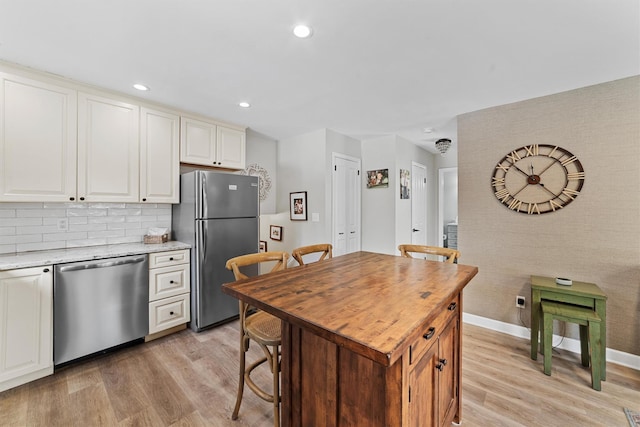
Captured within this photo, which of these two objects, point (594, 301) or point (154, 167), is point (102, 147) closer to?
point (154, 167)

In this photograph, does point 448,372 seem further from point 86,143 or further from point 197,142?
point 86,143

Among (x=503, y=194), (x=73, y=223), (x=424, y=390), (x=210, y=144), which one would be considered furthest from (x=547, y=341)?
(x=73, y=223)

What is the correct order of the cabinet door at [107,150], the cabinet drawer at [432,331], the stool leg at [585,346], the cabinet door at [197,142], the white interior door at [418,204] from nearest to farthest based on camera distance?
the cabinet drawer at [432,331]
the stool leg at [585,346]
the cabinet door at [107,150]
the cabinet door at [197,142]
the white interior door at [418,204]

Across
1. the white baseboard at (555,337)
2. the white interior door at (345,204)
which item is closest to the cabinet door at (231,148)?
the white interior door at (345,204)

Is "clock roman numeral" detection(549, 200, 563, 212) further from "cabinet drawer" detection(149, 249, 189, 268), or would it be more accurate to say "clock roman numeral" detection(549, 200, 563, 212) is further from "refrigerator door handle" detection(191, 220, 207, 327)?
"cabinet drawer" detection(149, 249, 189, 268)

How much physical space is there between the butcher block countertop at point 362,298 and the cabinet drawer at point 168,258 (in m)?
1.72

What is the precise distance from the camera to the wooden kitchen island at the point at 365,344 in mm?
849

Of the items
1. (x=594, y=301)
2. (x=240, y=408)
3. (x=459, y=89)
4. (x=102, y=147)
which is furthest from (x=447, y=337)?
(x=102, y=147)

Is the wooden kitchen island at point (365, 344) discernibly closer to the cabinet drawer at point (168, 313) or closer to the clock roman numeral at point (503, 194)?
the clock roman numeral at point (503, 194)

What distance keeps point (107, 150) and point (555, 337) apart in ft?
15.2

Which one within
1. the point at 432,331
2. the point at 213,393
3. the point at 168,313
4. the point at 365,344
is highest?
the point at 365,344

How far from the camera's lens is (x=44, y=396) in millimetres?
1855

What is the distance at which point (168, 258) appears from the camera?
2.70 m

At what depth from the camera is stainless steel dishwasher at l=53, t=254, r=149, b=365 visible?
82.3 inches
